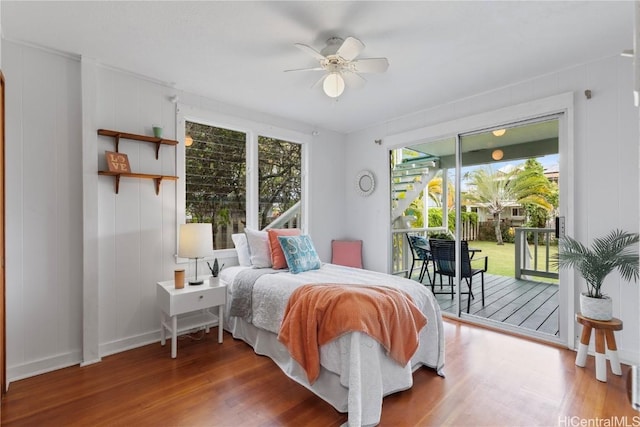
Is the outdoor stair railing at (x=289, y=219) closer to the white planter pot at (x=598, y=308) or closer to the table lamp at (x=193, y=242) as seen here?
the table lamp at (x=193, y=242)

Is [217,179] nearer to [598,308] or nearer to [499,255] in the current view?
[499,255]

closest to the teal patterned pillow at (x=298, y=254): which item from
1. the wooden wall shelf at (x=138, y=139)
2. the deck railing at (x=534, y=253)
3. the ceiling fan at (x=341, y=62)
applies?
the wooden wall shelf at (x=138, y=139)

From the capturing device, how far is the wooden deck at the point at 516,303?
3209mm

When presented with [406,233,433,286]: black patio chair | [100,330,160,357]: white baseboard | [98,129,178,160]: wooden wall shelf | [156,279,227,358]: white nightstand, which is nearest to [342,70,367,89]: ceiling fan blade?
[98,129,178,160]: wooden wall shelf

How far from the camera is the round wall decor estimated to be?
4457 millimetres

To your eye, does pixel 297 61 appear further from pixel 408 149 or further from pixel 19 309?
pixel 19 309

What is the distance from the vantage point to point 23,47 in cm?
234

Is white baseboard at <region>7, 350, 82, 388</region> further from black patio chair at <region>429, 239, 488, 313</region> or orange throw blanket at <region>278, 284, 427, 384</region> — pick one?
black patio chair at <region>429, 239, 488, 313</region>

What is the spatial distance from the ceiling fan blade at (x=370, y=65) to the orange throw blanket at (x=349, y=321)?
5.29 ft

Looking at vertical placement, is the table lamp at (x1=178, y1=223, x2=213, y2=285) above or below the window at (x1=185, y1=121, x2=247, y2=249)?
below

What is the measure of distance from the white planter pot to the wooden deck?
715mm

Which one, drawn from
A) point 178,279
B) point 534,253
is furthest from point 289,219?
point 534,253

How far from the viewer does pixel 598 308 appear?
90.7 inches

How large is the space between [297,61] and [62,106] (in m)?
1.96
